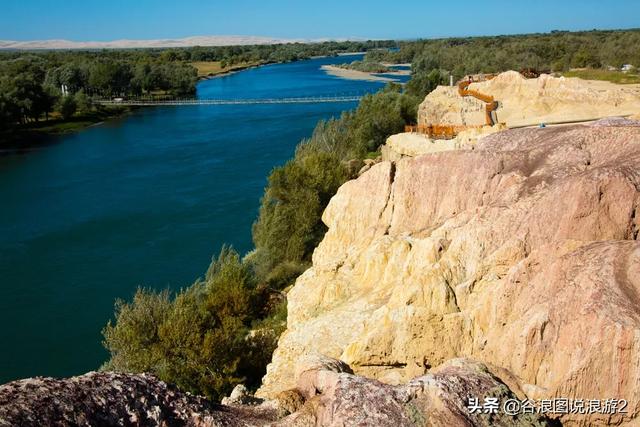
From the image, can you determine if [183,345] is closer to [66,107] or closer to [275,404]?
[275,404]

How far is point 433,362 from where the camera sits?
11.8m

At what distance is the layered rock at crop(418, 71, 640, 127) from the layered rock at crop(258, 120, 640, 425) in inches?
668

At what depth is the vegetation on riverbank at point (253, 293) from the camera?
57.9 ft

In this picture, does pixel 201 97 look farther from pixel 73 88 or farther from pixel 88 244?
pixel 88 244

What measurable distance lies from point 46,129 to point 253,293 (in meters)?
58.3

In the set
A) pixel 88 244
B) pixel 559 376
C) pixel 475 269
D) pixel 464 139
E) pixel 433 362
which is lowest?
pixel 88 244

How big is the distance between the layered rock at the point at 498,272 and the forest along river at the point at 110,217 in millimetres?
13587

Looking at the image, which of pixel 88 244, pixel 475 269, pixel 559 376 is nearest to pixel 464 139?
pixel 475 269

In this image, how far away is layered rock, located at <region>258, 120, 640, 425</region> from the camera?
941 cm

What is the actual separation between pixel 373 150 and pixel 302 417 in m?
36.4

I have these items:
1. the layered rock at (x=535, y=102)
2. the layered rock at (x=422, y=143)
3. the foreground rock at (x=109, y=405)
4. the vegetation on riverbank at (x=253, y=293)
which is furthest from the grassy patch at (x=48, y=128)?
the foreground rock at (x=109, y=405)

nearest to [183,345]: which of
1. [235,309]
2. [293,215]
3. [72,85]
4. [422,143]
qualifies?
[235,309]

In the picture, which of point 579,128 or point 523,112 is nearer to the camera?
point 579,128

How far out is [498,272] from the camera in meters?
12.0
